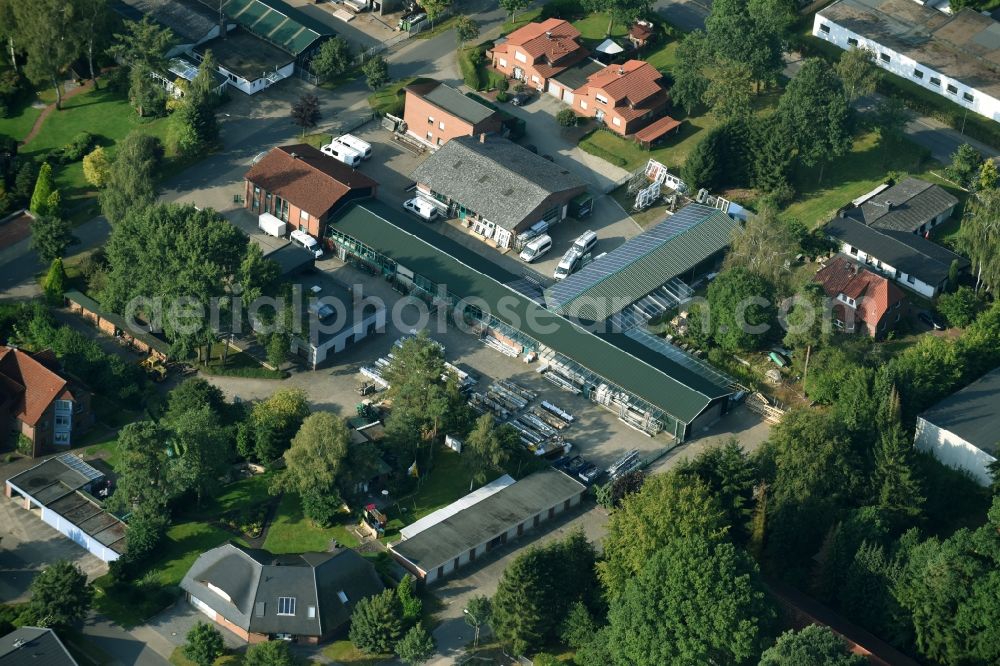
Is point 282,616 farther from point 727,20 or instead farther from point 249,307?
point 727,20

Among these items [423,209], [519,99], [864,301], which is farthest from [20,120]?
[864,301]

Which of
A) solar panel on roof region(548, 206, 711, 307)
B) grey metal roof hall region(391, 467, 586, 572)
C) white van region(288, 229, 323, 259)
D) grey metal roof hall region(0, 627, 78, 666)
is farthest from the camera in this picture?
white van region(288, 229, 323, 259)

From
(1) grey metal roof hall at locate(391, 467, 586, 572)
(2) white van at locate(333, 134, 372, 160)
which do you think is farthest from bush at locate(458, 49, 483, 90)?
(1) grey metal roof hall at locate(391, 467, 586, 572)

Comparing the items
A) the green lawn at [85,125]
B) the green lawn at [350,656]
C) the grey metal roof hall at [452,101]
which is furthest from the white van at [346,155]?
the green lawn at [350,656]

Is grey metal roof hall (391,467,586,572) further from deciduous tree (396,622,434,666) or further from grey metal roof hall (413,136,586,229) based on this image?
grey metal roof hall (413,136,586,229)

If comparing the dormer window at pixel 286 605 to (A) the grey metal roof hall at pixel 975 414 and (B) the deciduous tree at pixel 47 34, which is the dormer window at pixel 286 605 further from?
(B) the deciduous tree at pixel 47 34

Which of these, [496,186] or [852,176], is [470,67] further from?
[852,176]
